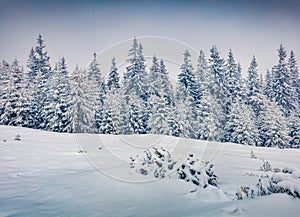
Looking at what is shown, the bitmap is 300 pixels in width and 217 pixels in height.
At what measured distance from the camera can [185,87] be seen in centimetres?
3547

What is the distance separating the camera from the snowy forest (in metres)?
29.3

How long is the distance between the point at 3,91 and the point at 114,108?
14.4 metres

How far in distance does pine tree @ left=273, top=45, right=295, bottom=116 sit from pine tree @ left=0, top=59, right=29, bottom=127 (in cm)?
4000

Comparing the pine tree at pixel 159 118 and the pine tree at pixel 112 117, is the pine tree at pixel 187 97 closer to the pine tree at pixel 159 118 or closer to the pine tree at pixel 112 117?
the pine tree at pixel 159 118

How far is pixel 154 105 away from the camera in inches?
1213

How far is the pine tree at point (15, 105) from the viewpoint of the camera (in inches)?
1135

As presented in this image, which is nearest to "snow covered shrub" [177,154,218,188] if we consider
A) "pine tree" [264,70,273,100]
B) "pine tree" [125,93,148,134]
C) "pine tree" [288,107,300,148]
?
"pine tree" [125,93,148,134]

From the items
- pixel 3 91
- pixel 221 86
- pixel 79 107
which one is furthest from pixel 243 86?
pixel 3 91

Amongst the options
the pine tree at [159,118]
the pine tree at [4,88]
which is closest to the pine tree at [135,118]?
the pine tree at [159,118]

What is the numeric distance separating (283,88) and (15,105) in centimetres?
4253

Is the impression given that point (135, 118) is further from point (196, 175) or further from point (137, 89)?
point (196, 175)

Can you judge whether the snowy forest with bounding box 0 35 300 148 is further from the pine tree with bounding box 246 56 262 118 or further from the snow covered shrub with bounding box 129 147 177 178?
the snow covered shrub with bounding box 129 147 177 178

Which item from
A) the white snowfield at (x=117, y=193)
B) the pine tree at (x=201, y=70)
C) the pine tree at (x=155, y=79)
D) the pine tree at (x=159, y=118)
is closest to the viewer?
the white snowfield at (x=117, y=193)

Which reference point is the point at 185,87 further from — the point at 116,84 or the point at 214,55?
the point at 116,84
